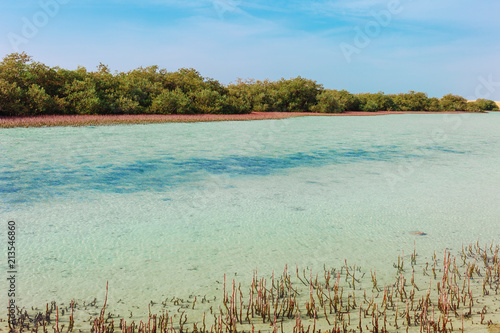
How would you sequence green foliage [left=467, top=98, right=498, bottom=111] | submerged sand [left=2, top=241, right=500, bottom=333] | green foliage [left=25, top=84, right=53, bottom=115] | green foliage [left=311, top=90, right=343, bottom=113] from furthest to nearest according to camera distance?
green foliage [left=467, top=98, right=498, bottom=111] < green foliage [left=311, top=90, right=343, bottom=113] < green foliage [left=25, top=84, right=53, bottom=115] < submerged sand [left=2, top=241, right=500, bottom=333]

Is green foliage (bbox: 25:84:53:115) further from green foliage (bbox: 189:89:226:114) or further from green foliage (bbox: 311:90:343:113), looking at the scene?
green foliage (bbox: 311:90:343:113)

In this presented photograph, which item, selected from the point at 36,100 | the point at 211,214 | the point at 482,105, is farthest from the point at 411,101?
the point at 211,214

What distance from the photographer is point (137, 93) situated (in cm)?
3400

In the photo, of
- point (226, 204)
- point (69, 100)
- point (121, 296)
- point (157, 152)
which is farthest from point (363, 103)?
point (121, 296)

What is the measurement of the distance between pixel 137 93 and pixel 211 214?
29.8 meters

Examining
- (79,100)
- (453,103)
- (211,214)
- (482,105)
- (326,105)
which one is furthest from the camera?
(482,105)

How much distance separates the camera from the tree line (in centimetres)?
2728

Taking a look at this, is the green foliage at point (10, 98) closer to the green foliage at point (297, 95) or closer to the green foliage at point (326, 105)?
the green foliage at point (297, 95)

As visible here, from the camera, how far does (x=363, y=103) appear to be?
202ft

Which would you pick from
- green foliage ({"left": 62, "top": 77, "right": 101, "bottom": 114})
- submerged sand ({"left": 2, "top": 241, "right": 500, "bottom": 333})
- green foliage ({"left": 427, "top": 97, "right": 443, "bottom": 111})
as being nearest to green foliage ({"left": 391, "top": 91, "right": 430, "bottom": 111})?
green foliage ({"left": 427, "top": 97, "right": 443, "bottom": 111})

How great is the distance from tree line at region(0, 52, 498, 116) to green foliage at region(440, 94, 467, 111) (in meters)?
30.9

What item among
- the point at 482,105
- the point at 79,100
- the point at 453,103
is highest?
the point at 482,105

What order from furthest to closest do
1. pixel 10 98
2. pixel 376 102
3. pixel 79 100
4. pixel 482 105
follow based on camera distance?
pixel 482 105, pixel 376 102, pixel 79 100, pixel 10 98

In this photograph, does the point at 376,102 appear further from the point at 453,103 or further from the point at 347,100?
the point at 453,103
